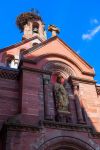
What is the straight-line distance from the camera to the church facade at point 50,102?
475 inches

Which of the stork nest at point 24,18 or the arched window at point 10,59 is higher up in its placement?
the stork nest at point 24,18

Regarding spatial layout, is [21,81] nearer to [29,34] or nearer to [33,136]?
[33,136]

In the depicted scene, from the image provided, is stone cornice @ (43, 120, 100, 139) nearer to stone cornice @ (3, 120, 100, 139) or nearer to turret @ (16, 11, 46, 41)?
stone cornice @ (3, 120, 100, 139)

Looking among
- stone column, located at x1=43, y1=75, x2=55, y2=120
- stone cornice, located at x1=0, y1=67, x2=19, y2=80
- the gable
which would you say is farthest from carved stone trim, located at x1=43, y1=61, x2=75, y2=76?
stone cornice, located at x1=0, y1=67, x2=19, y2=80

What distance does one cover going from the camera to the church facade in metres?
12.1

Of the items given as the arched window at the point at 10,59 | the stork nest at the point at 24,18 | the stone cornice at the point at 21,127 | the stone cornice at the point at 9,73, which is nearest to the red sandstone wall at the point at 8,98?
the stone cornice at the point at 9,73

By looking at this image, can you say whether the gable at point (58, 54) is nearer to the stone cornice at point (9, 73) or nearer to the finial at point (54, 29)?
the stone cornice at point (9, 73)

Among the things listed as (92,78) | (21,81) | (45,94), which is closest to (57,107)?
(45,94)

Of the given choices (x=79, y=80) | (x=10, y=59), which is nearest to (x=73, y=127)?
(x=79, y=80)

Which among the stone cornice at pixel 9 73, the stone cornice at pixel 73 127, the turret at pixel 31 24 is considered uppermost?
the turret at pixel 31 24

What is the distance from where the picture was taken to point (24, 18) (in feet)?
103

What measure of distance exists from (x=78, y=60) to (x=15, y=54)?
9.25 meters

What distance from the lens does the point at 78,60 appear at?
16375 millimetres

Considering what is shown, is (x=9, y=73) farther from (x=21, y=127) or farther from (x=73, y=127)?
(x=73, y=127)
